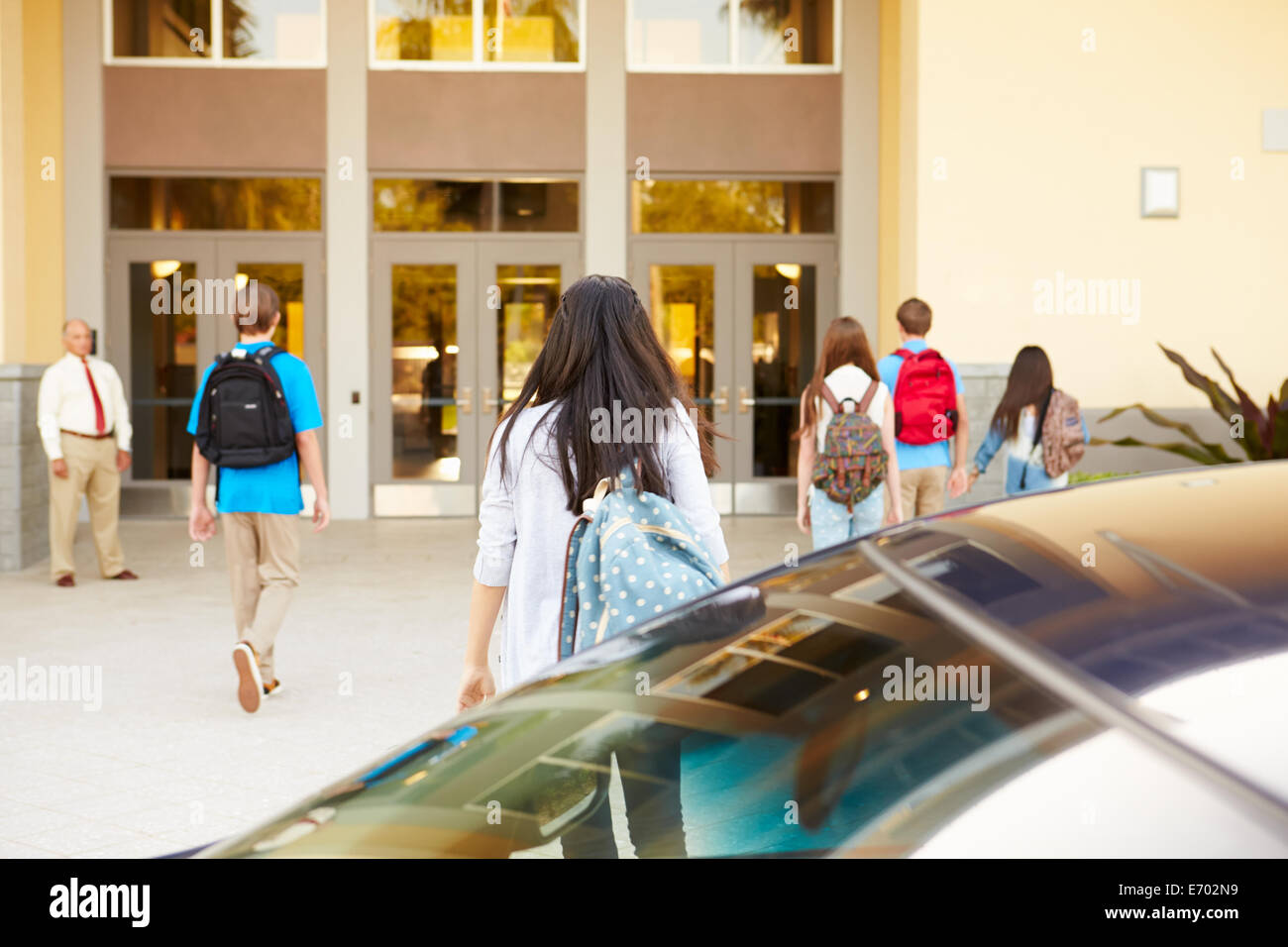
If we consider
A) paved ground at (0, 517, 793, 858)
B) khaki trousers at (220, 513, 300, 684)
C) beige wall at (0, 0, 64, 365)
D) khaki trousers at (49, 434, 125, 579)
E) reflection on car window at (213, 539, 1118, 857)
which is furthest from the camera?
beige wall at (0, 0, 64, 365)

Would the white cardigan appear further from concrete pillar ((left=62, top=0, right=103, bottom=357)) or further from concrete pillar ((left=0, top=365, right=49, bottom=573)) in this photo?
concrete pillar ((left=62, top=0, right=103, bottom=357))

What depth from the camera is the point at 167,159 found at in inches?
543

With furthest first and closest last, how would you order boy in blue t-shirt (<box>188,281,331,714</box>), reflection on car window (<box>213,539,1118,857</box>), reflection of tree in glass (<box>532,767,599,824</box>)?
1. boy in blue t-shirt (<box>188,281,331,714</box>)
2. reflection of tree in glass (<box>532,767,599,824</box>)
3. reflection on car window (<box>213,539,1118,857</box>)

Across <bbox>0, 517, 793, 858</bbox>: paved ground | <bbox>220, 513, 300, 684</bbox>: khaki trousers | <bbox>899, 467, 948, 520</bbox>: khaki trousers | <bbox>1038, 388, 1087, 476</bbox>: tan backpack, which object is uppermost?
<bbox>1038, 388, 1087, 476</bbox>: tan backpack

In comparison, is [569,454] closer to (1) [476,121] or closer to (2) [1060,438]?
(2) [1060,438]

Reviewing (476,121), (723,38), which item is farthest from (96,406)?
(723,38)

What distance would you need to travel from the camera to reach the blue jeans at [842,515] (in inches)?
261

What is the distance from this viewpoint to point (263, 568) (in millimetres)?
6145

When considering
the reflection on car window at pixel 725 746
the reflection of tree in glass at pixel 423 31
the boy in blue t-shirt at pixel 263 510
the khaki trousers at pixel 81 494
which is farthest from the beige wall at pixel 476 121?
the reflection on car window at pixel 725 746

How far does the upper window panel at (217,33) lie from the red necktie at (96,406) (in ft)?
18.2

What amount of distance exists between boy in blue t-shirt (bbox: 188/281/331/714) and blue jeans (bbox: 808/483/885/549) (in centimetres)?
246

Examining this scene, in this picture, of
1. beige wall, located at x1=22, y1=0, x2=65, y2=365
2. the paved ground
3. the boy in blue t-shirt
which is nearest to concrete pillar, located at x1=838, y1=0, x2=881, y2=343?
the paved ground

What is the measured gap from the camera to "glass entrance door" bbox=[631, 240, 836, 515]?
46.7 feet
